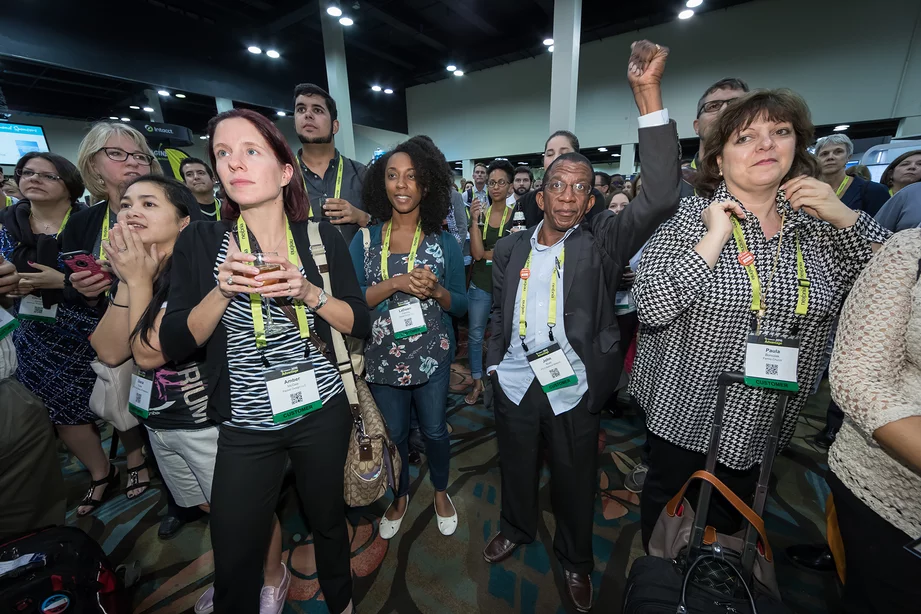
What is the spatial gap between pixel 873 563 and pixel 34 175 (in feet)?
13.4

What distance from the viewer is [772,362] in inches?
46.2

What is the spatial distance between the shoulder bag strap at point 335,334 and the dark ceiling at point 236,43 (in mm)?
8231

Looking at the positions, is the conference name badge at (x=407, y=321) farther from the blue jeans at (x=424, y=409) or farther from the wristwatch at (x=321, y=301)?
the wristwatch at (x=321, y=301)

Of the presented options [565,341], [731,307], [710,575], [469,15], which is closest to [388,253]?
[565,341]

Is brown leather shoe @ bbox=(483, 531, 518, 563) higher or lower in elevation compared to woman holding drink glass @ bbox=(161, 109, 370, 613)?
lower

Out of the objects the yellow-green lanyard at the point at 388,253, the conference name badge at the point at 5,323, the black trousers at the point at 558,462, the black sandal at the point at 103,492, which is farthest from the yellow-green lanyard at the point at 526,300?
the black sandal at the point at 103,492

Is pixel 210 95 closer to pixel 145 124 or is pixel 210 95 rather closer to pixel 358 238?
pixel 145 124

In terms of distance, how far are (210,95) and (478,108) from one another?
8.21 metres

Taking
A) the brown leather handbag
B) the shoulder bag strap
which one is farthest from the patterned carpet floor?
the shoulder bag strap

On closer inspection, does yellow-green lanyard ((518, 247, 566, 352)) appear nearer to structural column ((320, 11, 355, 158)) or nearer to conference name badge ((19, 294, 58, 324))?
conference name badge ((19, 294, 58, 324))

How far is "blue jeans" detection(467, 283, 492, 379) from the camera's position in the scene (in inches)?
132

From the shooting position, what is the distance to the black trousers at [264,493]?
118 cm

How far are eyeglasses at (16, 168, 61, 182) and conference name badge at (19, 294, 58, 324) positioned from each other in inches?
27.8

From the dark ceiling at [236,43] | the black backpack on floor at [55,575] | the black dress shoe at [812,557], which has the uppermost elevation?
the dark ceiling at [236,43]
